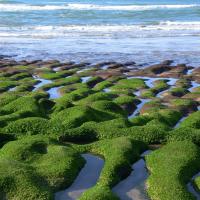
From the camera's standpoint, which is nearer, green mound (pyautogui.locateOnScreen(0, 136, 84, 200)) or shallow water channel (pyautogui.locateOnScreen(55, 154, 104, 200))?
green mound (pyautogui.locateOnScreen(0, 136, 84, 200))

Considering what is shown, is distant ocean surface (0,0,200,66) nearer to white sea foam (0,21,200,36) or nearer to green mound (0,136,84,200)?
white sea foam (0,21,200,36)

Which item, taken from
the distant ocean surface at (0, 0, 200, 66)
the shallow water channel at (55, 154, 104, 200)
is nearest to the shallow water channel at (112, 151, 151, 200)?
the shallow water channel at (55, 154, 104, 200)

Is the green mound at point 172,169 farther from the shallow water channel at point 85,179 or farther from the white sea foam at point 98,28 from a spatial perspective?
the white sea foam at point 98,28

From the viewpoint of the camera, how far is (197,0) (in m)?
131

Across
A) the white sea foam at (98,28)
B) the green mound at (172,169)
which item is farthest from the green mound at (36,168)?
the white sea foam at (98,28)

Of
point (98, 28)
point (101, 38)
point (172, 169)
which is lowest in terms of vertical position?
point (98, 28)

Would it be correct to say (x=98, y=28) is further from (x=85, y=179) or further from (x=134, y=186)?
(x=134, y=186)

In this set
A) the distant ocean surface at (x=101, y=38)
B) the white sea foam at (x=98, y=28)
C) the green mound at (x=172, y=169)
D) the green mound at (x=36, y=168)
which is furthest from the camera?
the white sea foam at (x=98, y=28)

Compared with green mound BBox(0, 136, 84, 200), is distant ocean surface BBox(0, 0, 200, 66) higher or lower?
lower

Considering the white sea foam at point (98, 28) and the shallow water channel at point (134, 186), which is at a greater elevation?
the shallow water channel at point (134, 186)

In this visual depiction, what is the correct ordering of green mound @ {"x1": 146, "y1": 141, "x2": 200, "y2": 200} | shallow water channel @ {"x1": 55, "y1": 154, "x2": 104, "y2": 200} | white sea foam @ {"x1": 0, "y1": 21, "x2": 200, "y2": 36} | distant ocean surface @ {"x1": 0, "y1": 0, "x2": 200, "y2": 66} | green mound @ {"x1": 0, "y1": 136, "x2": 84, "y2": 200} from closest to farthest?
green mound @ {"x1": 0, "y1": 136, "x2": 84, "y2": 200}, green mound @ {"x1": 146, "y1": 141, "x2": 200, "y2": 200}, shallow water channel @ {"x1": 55, "y1": 154, "x2": 104, "y2": 200}, distant ocean surface @ {"x1": 0, "y1": 0, "x2": 200, "y2": 66}, white sea foam @ {"x1": 0, "y1": 21, "x2": 200, "y2": 36}

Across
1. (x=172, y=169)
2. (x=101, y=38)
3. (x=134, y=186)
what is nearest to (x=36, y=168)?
(x=134, y=186)

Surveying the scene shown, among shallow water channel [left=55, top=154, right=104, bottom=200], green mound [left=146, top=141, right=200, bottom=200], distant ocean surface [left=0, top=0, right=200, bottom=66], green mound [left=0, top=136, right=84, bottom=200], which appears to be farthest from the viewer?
distant ocean surface [left=0, top=0, right=200, bottom=66]

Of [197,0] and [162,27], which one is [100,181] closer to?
[162,27]
